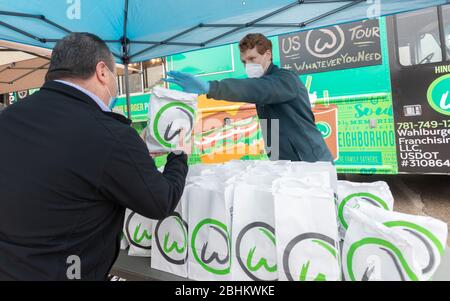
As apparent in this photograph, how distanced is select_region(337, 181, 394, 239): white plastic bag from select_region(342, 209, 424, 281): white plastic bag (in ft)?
0.77

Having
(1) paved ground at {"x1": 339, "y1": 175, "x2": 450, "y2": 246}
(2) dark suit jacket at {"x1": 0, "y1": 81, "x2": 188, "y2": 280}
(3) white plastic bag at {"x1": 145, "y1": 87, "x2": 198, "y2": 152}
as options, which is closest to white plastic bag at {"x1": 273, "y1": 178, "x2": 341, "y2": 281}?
A: (2) dark suit jacket at {"x1": 0, "y1": 81, "x2": 188, "y2": 280}

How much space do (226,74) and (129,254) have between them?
3.57 meters

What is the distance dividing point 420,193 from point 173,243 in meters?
4.02

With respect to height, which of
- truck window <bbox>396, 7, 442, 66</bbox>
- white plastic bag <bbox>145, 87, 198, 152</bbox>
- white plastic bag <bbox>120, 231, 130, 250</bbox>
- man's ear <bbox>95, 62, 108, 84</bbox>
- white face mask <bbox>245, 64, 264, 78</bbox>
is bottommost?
white plastic bag <bbox>120, 231, 130, 250</bbox>

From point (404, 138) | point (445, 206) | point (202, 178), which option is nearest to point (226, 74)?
point (404, 138)

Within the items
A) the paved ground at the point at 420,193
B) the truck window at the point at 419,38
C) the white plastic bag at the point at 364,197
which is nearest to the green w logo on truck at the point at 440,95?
the truck window at the point at 419,38

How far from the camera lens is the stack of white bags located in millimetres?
804

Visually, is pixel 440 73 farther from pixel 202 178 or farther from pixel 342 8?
pixel 202 178

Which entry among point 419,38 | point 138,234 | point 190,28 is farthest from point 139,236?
point 419,38

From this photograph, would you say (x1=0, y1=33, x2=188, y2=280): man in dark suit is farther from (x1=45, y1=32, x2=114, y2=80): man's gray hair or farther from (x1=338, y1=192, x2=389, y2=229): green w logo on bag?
(x1=338, y1=192, x2=389, y2=229): green w logo on bag

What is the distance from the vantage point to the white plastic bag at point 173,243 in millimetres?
1086

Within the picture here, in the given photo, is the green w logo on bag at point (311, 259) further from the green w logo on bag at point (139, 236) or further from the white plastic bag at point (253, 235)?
the green w logo on bag at point (139, 236)

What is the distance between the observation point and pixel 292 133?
5.92 ft
